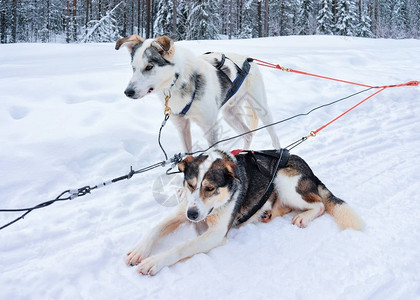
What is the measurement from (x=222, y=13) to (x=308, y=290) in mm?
35461

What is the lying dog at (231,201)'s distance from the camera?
7.61 feet

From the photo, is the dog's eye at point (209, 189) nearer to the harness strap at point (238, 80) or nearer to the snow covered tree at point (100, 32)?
the harness strap at point (238, 80)

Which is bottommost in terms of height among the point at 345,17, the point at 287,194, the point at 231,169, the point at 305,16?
the point at 287,194

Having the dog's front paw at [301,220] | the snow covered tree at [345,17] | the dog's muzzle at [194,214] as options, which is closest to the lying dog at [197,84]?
the dog's muzzle at [194,214]

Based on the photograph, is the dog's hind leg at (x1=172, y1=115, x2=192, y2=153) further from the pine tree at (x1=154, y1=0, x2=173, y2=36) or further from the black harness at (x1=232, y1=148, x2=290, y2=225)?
the pine tree at (x1=154, y1=0, x2=173, y2=36)

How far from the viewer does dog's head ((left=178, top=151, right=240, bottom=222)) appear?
2365 mm

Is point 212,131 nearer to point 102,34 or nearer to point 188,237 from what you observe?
point 188,237

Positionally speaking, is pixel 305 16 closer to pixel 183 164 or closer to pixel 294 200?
pixel 294 200

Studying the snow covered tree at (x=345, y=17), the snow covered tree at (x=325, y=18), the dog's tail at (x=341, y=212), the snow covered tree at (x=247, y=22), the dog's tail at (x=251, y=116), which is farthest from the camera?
the snow covered tree at (x=247, y=22)

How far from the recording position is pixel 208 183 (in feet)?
8.13

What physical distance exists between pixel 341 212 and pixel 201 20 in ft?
74.7

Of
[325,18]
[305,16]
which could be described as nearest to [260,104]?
Result: [325,18]

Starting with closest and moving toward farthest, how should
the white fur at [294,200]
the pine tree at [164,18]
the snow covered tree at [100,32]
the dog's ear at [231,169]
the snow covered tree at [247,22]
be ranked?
the dog's ear at [231,169] → the white fur at [294,200] → the snow covered tree at [100,32] → the pine tree at [164,18] → the snow covered tree at [247,22]

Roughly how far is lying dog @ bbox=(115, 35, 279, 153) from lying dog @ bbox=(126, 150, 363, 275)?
76cm
